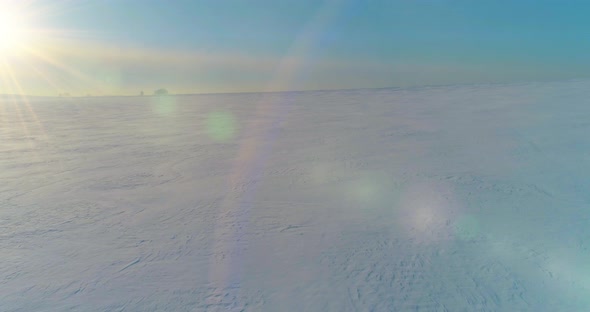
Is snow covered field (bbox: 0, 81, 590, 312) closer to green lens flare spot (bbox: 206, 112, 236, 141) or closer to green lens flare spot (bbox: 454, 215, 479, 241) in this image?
green lens flare spot (bbox: 454, 215, 479, 241)

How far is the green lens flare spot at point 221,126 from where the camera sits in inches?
391

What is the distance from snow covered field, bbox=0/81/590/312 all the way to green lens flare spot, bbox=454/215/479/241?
25 mm

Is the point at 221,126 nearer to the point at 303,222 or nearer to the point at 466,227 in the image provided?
the point at 303,222

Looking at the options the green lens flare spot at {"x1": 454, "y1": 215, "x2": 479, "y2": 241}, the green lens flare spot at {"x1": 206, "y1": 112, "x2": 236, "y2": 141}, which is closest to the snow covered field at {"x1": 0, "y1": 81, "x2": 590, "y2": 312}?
the green lens flare spot at {"x1": 454, "y1": 215, "x2": 479, "y2": 241}

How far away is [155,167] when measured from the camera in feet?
22.5

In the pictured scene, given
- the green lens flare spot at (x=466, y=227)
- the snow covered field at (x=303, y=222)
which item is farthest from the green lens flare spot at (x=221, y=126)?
the green lens flare spot at (x=466, y=227)

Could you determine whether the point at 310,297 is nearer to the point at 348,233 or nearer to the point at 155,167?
the point at 348,233

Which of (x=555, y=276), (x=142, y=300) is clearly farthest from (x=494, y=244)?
(x=142, y=300)

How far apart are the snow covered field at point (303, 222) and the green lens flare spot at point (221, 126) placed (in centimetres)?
59

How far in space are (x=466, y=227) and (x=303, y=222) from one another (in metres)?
2.06

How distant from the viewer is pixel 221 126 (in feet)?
38.3

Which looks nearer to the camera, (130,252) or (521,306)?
(521,306)

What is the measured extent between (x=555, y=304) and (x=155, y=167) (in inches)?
263

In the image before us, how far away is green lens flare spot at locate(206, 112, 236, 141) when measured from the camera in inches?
391
